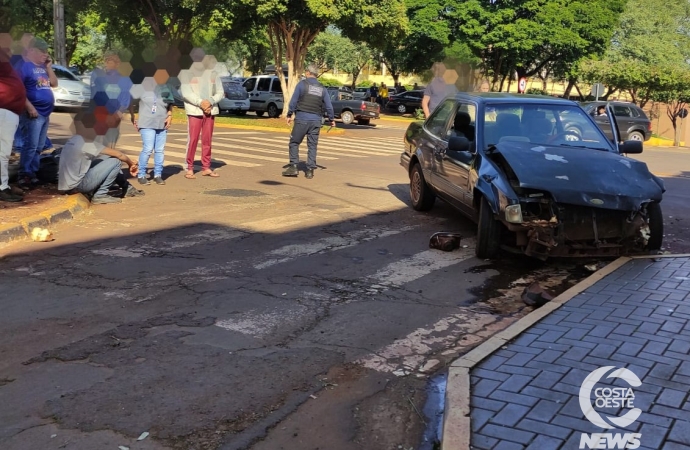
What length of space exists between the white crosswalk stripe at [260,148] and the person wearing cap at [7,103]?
5.67 meters

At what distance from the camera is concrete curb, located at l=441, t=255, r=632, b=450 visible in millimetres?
3406

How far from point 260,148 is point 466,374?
14300 mm

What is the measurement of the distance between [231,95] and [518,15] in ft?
61.4

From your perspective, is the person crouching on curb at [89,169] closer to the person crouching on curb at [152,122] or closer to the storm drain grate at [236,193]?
the person crouching on curb at [152,122]

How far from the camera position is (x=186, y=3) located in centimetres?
2888

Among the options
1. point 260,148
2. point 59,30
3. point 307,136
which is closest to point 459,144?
point 307,136

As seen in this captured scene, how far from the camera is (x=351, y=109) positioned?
32875mm

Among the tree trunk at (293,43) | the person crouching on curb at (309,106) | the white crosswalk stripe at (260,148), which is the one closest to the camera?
the person crouching on curb at (309,106)

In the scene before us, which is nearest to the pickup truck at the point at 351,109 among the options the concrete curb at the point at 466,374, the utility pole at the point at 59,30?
the utility pole at the point at 59,30

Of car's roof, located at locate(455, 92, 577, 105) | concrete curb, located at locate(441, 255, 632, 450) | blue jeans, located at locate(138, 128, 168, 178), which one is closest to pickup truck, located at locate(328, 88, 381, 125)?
blue jeans, located at locate(138, 128, 168, 178)

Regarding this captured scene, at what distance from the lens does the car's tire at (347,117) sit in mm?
33125

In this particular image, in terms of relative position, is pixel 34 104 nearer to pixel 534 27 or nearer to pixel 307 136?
pixel 307 136

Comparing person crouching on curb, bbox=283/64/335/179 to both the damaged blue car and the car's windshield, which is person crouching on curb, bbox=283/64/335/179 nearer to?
the damaged blue car

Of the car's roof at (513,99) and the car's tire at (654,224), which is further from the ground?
the car's roof at (513,99)
